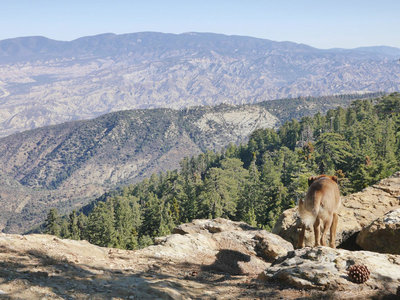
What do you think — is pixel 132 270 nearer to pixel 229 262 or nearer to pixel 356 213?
pixel 229 262

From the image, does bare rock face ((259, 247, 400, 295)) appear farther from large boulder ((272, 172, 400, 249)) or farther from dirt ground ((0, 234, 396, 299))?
large boulder ((272, 172, 400, 249))

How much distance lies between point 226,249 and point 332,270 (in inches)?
335

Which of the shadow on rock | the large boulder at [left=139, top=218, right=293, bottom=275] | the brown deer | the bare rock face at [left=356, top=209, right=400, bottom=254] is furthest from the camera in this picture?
the large boulder at [left=139, top=218, right=293, bottom=275]

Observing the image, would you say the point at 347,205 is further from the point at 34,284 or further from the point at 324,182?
the point at 34,284

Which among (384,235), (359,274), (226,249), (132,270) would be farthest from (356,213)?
(132,270)

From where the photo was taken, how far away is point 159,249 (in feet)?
51.7

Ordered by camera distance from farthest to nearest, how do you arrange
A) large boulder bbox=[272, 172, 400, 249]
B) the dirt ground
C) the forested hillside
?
the forested hillside → large boulder bbox=[272, 172, 400, 249] → the dirt ground

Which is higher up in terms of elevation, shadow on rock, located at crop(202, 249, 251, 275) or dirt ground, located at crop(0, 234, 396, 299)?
dirt ground, located at crop(0, 234, 396, 299)

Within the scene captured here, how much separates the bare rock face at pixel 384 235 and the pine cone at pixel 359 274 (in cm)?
587

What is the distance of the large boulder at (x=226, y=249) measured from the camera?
15734 mm

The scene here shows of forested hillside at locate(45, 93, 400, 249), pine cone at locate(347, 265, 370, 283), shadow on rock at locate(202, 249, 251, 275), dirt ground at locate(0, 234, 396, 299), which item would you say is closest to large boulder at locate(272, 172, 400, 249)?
shadow on rock at locate(202, 249, 251, 275)

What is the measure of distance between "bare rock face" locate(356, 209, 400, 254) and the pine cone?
587cm

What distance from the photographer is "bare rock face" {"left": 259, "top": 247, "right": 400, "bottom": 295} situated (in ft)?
30.8

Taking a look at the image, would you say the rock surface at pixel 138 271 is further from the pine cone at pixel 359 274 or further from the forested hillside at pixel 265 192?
the forested hillside at pixel 265 192
